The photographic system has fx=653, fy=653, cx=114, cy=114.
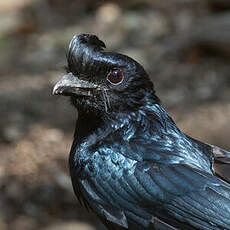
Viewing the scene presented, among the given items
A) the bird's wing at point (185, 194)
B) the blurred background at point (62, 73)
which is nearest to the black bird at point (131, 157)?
the bird's wing at point (185, 194)

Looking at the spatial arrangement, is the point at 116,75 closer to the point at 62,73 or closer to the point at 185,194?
the point at 185,194

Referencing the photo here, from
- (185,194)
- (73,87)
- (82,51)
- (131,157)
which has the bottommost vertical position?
(185,194)

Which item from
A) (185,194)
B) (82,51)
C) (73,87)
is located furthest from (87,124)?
(185,194)

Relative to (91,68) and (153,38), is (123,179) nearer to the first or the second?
(91,68)

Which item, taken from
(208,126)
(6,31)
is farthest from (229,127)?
(6,31)

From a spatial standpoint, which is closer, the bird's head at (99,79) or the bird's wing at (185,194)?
the bird's wing at (185,194)

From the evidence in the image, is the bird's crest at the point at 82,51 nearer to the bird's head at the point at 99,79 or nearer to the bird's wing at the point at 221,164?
the bird's head at the point at 99,79

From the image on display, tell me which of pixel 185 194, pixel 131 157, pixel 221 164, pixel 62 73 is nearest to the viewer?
pixel 185 194

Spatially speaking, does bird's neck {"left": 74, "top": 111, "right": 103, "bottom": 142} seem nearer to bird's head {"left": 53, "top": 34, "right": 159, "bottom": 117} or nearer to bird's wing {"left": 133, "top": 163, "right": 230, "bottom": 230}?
bird's head {"left": 53, "top": 34, "right": 159, "bottom": 117}
